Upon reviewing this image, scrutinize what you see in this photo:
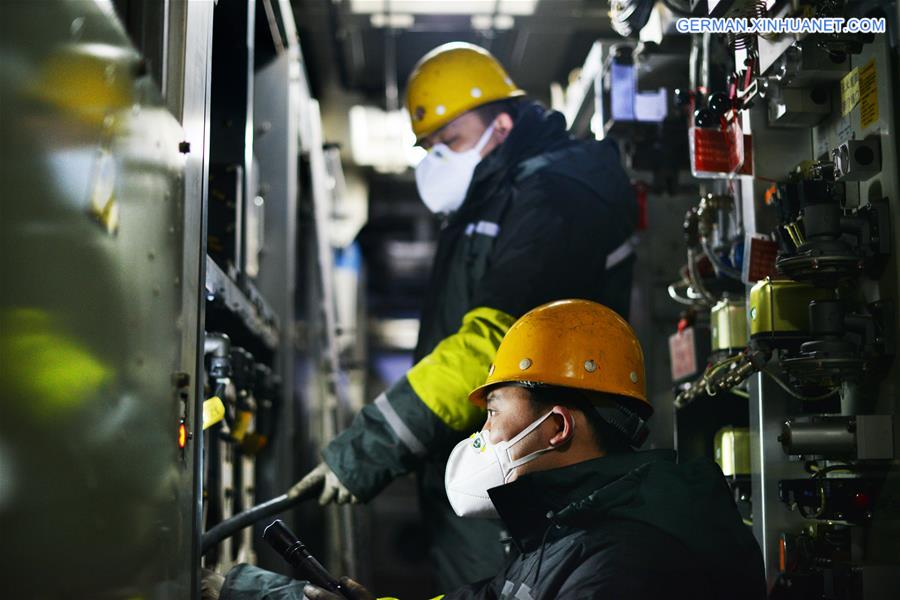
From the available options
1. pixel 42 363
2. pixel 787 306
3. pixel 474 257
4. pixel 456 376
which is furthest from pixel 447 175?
pixel 42 363

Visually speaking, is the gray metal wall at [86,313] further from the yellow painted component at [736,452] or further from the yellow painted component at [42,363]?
the yellow painted component at [736,452]

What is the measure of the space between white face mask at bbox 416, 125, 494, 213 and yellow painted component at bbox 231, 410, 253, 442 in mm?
1071

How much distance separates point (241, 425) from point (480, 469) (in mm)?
1204

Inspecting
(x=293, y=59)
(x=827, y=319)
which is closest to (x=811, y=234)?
(x=827, y=319)

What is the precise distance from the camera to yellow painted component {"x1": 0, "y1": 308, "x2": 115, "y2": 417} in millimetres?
1036

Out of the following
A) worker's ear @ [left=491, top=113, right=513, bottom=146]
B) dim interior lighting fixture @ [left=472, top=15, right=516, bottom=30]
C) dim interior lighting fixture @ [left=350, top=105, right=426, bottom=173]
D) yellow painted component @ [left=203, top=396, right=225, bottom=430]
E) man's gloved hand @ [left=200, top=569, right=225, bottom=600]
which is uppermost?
dim interior lighting fixture @ [left=472, top=15, right=516, bottom=30]

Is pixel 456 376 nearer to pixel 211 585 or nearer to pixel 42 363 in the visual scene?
pixel 211 585

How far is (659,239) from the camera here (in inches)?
171

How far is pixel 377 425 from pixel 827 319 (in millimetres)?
1332

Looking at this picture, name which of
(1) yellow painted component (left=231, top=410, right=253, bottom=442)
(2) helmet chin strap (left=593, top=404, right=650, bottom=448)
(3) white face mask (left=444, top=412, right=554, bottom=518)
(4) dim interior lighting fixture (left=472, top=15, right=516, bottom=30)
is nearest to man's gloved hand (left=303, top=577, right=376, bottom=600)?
(3) white face mask (left=444, top=412, right=554, bottom=518)

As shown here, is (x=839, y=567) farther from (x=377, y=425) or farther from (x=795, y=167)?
(x=377, y=425)

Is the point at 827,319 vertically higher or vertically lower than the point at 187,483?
higher

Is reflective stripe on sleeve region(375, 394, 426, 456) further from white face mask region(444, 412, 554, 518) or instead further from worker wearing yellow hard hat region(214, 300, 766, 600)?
white face mask region(444, 412, 554, 518)

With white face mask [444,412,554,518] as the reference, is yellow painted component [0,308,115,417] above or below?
above
